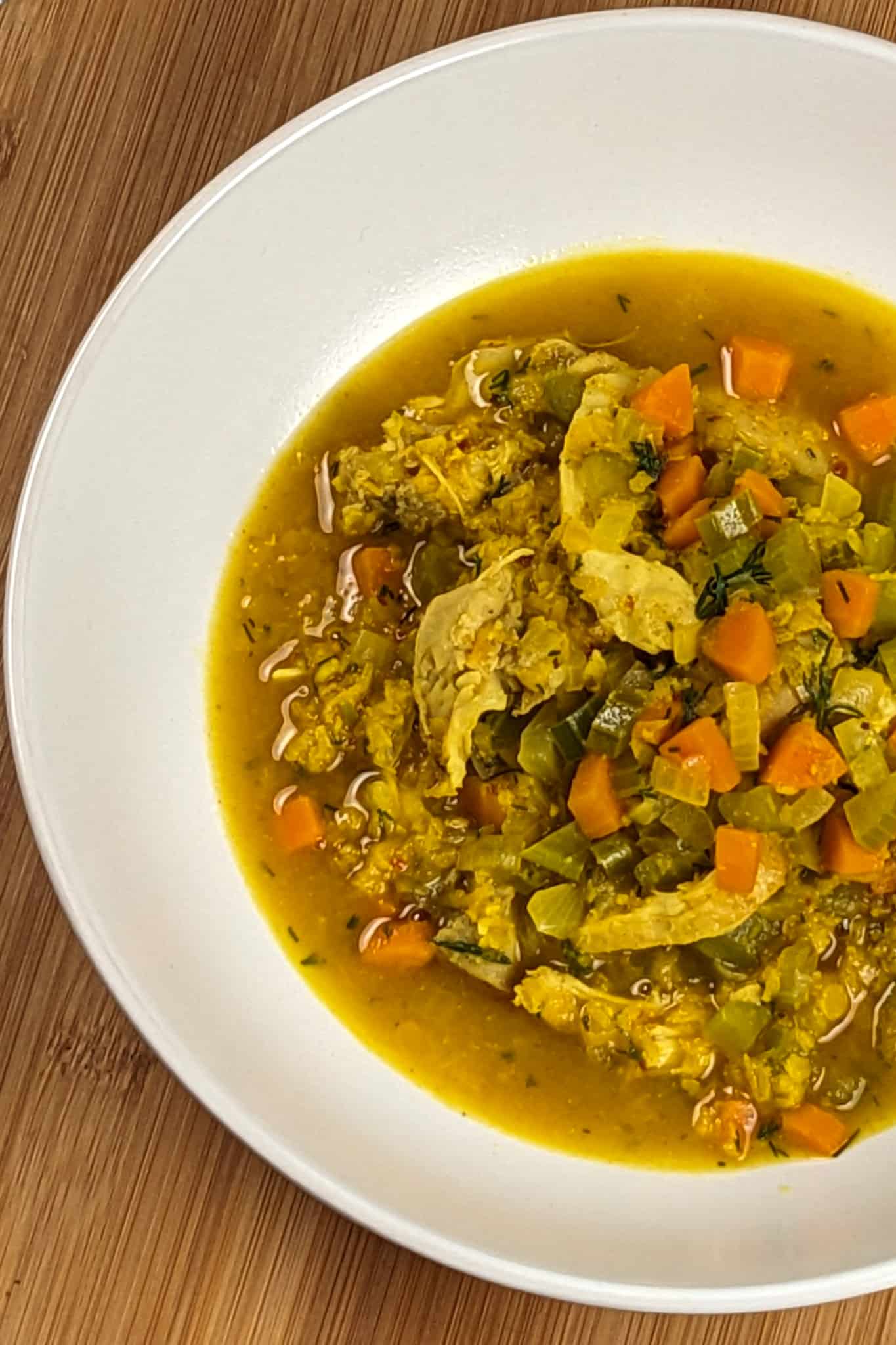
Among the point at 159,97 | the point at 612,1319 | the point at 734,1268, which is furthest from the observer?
the point at 159,97

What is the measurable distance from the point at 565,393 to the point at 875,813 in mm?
1313

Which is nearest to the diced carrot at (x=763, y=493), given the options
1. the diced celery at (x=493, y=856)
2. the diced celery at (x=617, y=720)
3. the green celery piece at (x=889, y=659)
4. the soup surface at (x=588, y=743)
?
the soup surface at (x=588, y=743)

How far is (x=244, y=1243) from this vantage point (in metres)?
3.18

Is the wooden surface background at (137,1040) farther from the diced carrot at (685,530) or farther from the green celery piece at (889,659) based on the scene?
the green celery piece at (889,659)

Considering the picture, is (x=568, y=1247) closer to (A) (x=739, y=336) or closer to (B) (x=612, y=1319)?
(B) (x=612, y=1319)

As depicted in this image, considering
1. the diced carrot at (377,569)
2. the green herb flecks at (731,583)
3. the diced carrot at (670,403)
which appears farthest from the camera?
the diced carrot at (377,569)

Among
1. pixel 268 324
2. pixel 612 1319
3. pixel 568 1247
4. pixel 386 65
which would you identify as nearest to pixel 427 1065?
pixel 568 1247

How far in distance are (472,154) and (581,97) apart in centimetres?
31

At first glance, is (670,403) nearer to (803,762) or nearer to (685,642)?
(685,642)

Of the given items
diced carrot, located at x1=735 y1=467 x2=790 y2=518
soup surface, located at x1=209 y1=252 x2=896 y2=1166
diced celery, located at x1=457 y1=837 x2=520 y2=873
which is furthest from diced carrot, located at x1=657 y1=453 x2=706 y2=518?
diced celery, located at x1=457 y1=837 x2=520 y2=873

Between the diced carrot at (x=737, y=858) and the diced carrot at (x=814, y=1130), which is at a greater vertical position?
the diced carrot at (x=737, y=858)

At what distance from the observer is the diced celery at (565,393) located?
3.33 meters

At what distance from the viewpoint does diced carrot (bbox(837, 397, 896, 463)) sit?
3.49 metres

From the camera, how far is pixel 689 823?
304 centimetres
